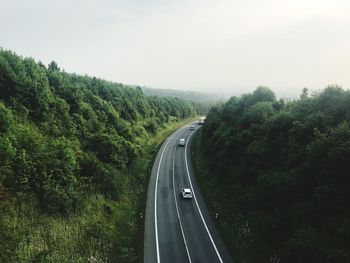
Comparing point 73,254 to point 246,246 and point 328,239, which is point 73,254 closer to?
point 246,246

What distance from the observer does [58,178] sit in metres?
35.3

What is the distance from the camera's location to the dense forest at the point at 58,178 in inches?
1093

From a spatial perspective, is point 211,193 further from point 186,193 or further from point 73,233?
point 73,233

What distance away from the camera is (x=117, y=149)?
2007 inches

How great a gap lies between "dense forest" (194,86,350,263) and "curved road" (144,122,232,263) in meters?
1.91

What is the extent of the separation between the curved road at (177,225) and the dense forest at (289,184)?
1.91m

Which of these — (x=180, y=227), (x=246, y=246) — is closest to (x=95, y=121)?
(x=180, y=227)

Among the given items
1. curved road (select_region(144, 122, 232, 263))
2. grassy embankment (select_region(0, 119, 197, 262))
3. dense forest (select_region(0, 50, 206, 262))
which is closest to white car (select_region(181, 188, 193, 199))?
curved road (select_region(144, 122, 232, 263))

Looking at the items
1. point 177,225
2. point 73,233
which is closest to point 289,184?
point 177,225

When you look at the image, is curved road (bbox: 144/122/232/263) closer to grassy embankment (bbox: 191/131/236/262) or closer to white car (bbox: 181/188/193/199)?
white car (bbox: 181/188/193/199)

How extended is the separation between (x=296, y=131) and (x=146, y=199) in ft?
73.2

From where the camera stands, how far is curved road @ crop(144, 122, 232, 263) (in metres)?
29.7

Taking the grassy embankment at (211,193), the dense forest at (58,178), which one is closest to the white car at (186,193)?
the grassy embankment at (211,193)

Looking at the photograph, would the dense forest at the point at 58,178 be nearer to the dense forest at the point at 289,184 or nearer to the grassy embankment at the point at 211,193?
the grassy embankment at the point at 211,193
